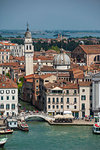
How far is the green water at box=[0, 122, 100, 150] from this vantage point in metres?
44.2

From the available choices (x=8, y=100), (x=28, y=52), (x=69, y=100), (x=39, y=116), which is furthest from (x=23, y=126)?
(x=28, y=52)

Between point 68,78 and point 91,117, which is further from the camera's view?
point 68,78

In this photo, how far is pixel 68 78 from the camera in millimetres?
63906

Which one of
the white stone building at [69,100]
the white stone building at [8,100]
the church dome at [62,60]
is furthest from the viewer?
the church dome at [62,60]

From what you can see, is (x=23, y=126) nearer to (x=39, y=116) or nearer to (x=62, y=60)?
(x=39, y=116)

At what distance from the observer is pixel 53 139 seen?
46344mm

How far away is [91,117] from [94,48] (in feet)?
131

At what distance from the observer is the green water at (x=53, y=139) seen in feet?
145

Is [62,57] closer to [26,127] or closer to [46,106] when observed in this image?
[46,106]

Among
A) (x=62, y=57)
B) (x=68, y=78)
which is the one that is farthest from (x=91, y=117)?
(x=62, y=57)

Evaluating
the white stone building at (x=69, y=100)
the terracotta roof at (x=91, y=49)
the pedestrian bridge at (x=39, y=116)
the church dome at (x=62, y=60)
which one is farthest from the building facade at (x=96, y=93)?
the terracotta roof at (x=91, y=49)

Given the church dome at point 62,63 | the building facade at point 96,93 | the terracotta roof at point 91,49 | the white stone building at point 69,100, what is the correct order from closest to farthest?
the building facade at point 96,93
the white stone building at point 69,100
the church dome at point 62,63
the terracotta roof at point 91,49

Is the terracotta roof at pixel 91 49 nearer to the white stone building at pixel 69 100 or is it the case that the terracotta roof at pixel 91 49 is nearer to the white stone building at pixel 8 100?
the white stone building at pixel 69 100

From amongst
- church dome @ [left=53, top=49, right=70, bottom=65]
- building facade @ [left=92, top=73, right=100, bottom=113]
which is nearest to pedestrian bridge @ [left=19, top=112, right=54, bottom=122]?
building facade @ [left=92, top=73, right=100, bottom=113]
